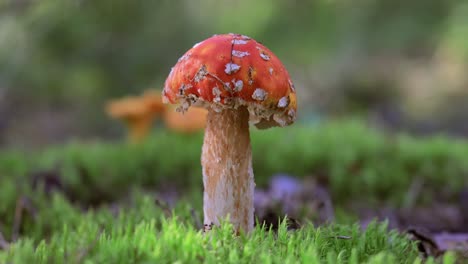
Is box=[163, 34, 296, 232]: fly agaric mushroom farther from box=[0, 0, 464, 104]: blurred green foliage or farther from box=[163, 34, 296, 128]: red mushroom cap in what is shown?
box=[0, 0, 464, 104]: blurred green foliage

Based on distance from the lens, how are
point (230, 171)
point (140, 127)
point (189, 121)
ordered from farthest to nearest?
point (140, 127) → point (189, 121) → point (230, 171)

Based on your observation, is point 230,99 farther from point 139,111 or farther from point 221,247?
point 139,111

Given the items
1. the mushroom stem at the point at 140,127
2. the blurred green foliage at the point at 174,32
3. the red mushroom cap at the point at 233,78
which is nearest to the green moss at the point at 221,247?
the red mushroom cap at the point at 233,78

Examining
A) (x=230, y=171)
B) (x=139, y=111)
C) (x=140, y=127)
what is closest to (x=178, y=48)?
(x=140, y=127)

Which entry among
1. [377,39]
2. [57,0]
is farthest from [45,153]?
[377,39]

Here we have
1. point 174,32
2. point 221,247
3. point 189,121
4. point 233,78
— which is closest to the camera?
point 221,247
